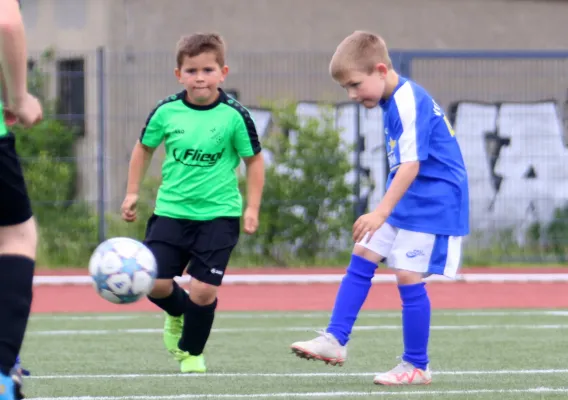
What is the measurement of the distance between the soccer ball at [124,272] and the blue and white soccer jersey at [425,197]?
1.11 metres

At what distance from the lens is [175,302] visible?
7137 mm

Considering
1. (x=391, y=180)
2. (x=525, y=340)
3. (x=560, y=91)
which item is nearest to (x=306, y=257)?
(x=560, y=91)

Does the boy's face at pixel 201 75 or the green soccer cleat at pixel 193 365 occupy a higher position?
the boy's face at pixel 201 75

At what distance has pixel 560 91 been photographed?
53.9 ft

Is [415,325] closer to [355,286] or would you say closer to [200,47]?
[355,286]

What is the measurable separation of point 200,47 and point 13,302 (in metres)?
2.81

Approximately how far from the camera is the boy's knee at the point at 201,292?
274 inches

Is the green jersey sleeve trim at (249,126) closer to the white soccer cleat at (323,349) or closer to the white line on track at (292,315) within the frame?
the white soccer cleat at (323,349)

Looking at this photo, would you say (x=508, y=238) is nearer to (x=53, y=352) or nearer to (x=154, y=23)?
(x=154, y=23)

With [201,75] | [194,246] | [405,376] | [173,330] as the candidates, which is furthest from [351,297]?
[201,75]

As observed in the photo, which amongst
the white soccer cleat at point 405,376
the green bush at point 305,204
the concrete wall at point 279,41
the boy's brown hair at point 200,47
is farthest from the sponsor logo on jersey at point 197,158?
the concrete wall at point 279,41

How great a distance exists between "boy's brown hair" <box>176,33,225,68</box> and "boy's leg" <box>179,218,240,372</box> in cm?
88

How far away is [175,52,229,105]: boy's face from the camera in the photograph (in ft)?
22.8

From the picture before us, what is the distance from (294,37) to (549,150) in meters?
5.80
